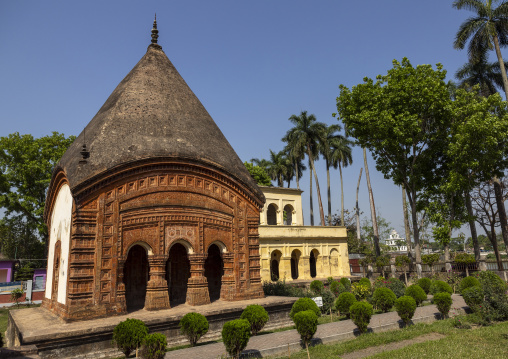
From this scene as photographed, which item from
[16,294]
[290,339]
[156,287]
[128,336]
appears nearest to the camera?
[128,336]

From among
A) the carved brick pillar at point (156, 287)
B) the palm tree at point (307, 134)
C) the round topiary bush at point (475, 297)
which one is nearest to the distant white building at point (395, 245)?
the palm tree at point (307, 134)

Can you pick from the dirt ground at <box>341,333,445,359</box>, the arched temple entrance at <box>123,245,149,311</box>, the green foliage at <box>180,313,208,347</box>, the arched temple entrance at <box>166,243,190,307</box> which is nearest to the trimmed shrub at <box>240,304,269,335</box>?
the green foliage at <box>180,313,208,347</box>

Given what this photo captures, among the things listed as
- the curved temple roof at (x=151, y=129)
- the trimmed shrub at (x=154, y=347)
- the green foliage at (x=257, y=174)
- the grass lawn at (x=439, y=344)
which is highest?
the green foliage at (x=257, y=174)

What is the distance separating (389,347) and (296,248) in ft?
65.4

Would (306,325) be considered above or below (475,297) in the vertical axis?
below

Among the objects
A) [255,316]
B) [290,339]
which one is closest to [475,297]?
[290,339]

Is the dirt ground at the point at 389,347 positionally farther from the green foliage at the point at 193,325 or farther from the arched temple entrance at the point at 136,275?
the arched temple entrance at the point at 136,275

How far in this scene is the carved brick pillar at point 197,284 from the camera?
13109 mm

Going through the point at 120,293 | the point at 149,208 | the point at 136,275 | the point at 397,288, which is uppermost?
the point at 149,208

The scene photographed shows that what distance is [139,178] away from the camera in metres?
12.6

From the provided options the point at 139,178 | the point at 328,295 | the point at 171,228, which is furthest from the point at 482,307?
the point at 139,178

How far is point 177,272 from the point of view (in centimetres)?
1507

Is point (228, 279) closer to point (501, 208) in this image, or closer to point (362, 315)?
point (362, 315)

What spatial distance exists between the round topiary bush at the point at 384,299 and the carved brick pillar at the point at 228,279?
5679 mm
